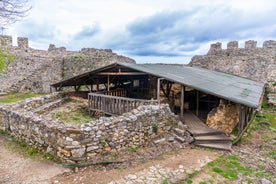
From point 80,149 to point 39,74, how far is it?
16612mm

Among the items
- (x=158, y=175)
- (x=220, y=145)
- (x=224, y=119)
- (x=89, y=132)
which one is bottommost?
(x=158, y=175)

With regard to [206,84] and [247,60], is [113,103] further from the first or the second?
[247,60]

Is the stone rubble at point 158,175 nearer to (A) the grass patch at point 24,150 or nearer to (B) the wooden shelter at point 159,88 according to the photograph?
(A) the grass patch at point 24,150

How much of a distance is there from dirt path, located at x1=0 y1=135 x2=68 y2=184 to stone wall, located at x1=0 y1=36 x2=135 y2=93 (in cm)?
1290

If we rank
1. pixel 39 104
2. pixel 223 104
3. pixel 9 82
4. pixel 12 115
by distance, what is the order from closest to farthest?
pixel 12 115 < pixel 223 104 < pixel 39 104 < pixel 9 82

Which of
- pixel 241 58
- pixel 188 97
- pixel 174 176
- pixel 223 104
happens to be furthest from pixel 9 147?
pixel 241 58

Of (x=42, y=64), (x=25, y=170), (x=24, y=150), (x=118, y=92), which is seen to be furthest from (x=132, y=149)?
(x=42, y=64)

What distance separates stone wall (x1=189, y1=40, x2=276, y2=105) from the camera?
19.1 m

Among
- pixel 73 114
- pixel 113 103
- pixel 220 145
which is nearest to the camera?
pixel 220 145

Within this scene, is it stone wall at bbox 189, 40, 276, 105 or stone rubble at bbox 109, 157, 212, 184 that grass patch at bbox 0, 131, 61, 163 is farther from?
stone wall at bbox 189, 40, 276, 105

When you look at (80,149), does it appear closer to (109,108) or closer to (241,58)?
(109,108)

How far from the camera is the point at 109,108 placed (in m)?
10.6

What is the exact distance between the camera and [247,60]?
68.2 feet

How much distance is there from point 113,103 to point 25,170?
524 cm
